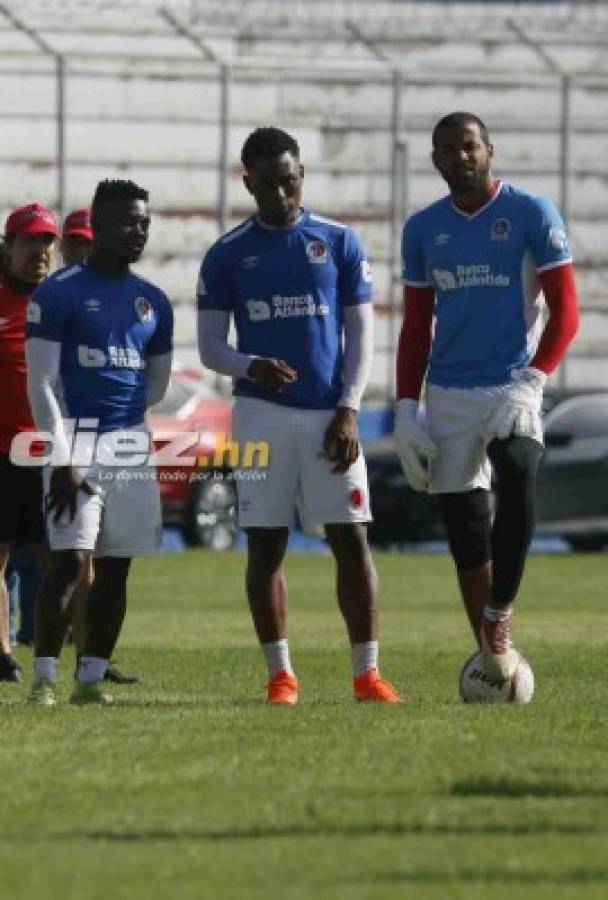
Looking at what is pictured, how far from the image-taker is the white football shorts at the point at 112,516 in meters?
11.6

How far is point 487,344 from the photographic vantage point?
1159 cm

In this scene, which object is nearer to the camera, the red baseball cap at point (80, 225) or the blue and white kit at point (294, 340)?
the blue and white kit at point (294, 340)

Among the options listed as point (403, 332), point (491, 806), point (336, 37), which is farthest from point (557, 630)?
point (336, 37)

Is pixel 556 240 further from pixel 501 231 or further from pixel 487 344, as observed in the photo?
pixel 487 344

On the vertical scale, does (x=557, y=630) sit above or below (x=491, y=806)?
below

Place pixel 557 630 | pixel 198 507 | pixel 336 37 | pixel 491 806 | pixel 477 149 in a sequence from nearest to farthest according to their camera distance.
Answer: pixel 491 806, pixel 477 149, pixel 557 630, pixel 198 507, pixel 336 37

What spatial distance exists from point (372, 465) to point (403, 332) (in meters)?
18.5

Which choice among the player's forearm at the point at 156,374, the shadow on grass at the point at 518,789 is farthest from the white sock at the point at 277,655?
the shadow on grass at the point at 518,789

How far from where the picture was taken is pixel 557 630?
1880 cm

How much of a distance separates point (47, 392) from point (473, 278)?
5.84ft

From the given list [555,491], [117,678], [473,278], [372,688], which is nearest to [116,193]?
[473,278]

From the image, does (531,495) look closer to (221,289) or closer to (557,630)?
(221,289)

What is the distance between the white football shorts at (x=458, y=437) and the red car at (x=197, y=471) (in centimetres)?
1718

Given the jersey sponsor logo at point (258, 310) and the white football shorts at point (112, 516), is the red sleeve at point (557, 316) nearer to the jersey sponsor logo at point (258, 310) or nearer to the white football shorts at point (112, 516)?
the jersey sponsor logo at point (258, 310)
